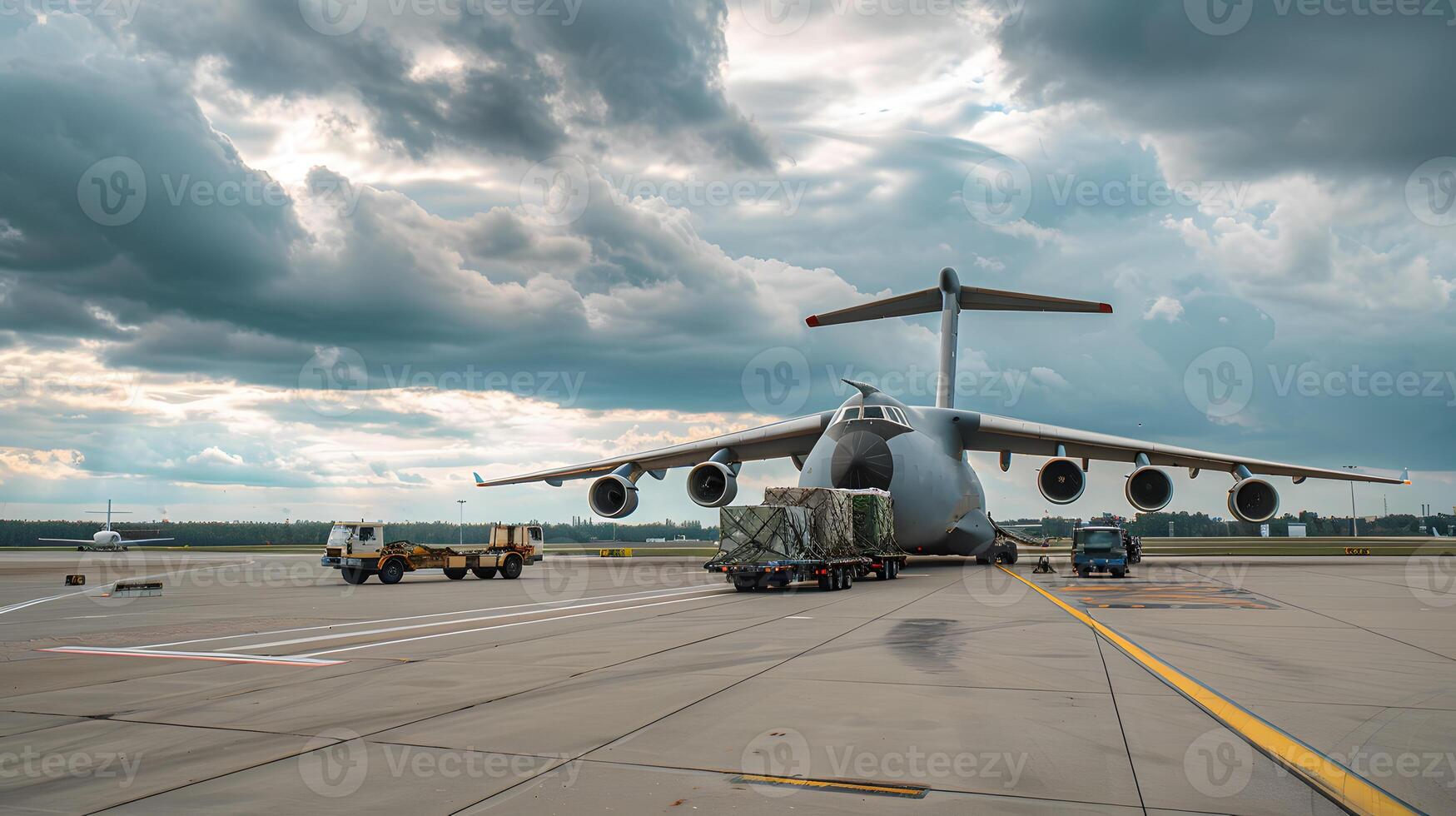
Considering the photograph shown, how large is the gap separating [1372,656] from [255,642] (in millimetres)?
14238

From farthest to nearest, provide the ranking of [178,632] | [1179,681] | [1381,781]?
[178,632]
[1179,681]
[1381,781]

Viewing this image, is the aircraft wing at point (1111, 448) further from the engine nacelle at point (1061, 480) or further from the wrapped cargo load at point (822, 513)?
the wrapped cargo load at point (822, 513)

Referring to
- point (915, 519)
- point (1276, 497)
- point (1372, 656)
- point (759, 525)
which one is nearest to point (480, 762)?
point (1372, 656)

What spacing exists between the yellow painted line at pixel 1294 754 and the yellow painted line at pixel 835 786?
2.33 metres

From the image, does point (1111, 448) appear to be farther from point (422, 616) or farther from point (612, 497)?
point (422, 616)

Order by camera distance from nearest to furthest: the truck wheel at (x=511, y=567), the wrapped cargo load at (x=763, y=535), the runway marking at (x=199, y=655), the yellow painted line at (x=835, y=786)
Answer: the yellow painted line at (x=835, y=786)
the runway marking at (x=199, y=655)
the wrapped cargo load at (x=763, y=535)
the truck wheel at (x=511, y=567)

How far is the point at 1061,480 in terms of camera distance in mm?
31219

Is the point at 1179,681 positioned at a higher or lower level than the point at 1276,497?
lower

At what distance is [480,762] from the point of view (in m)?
6.00

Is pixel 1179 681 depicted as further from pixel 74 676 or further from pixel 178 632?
pixel 178 632

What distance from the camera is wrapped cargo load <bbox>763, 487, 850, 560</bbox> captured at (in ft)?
74.7

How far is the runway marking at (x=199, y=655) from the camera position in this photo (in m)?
10.7

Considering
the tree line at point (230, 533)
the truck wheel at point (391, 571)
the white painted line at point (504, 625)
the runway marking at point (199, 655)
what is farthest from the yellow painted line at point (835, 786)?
the tree line at point (230, 533)

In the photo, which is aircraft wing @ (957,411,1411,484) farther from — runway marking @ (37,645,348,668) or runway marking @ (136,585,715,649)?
runway marking @ (37,645,348,668)
